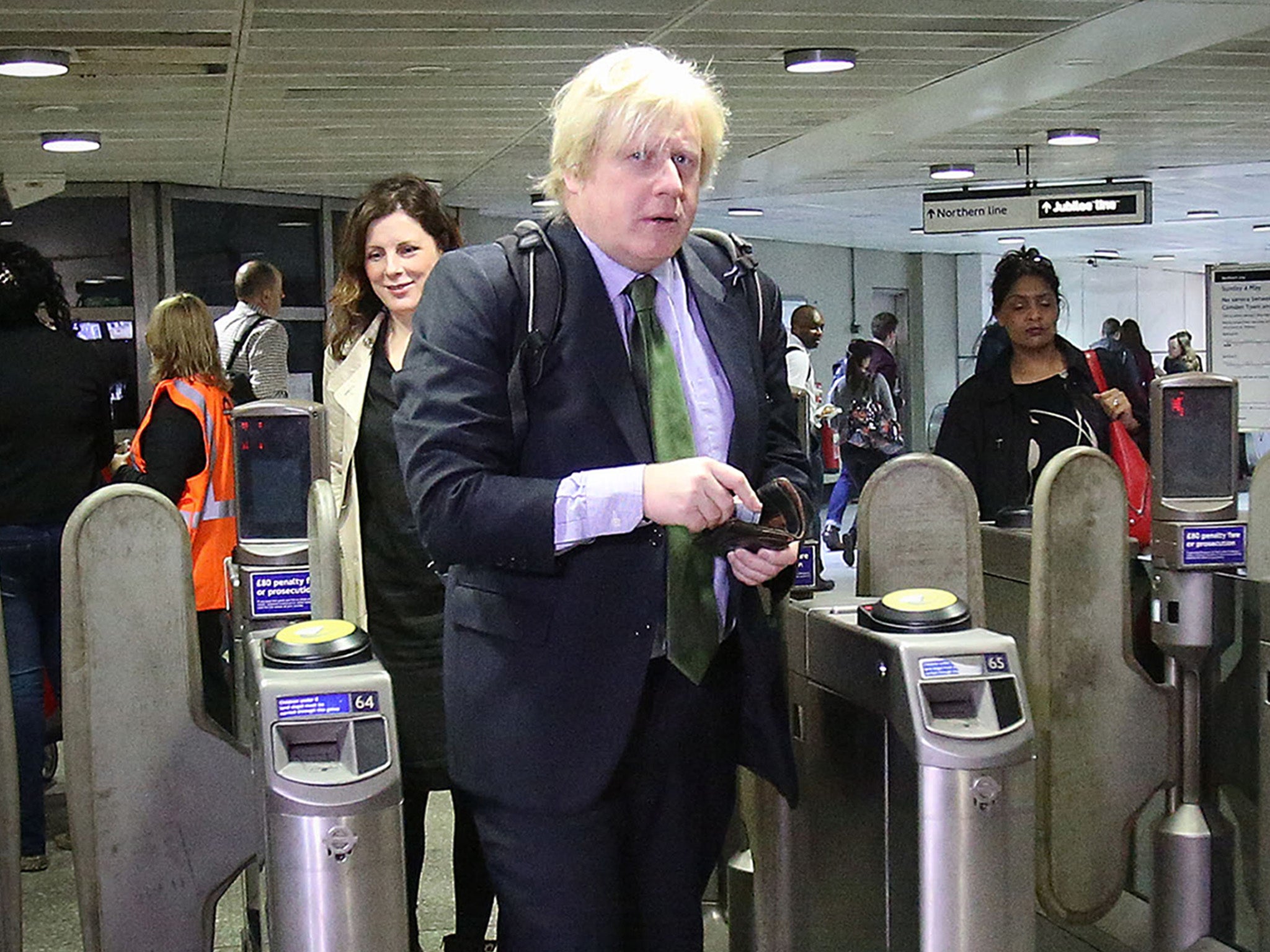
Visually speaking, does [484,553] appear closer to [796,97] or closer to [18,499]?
[18,499]

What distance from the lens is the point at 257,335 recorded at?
6160 mm

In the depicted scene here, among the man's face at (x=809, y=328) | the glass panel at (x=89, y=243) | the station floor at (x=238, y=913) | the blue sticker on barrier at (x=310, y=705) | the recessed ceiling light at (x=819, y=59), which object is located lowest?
the station floor at (x=238, y=913)

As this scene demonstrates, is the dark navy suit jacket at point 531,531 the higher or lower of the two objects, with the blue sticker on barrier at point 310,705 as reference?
higher

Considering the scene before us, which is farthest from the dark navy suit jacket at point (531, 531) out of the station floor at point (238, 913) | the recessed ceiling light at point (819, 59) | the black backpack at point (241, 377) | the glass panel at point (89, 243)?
the glass panel at point (89, 243)

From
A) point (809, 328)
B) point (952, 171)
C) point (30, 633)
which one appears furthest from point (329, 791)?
point (952, 171)

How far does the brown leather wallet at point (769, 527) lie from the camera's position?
186cm

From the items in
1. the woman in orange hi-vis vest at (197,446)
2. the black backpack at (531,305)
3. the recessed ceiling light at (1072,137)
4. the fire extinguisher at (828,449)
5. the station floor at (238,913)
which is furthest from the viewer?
the fire extinguisher at (828,449)

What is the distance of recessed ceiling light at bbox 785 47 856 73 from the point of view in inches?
233

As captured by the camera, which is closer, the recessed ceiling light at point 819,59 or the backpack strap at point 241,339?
the recessed ceiling light at point 819,59

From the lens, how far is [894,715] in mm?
2336

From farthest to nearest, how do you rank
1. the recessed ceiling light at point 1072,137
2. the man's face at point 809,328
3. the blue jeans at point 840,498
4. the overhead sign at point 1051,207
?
the blue jeans at point 840,498 → the man's face at point 809,328 → the overhead sign at point 1051,207 → the recessed ceiling light at point 1072,137

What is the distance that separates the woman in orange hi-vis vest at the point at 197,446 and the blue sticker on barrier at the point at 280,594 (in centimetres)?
176

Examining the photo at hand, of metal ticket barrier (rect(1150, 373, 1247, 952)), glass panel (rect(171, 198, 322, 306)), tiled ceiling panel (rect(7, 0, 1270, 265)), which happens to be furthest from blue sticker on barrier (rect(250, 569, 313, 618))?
glass panel (rect(171, 198, 322, 306))

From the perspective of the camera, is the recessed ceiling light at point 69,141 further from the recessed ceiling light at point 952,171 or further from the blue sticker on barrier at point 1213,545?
the blue sticker on barrier at point 1213,545
